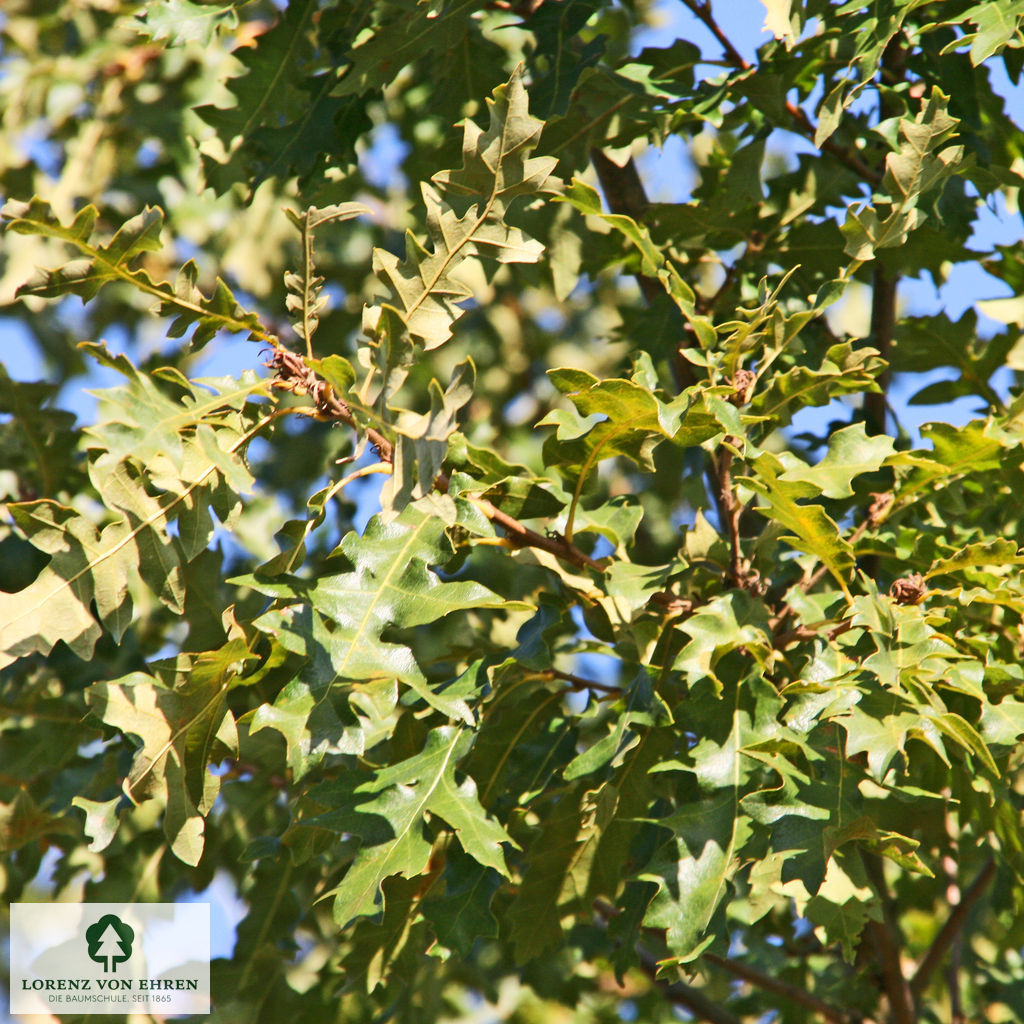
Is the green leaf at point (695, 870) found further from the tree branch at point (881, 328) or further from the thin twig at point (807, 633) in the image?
the tree branch at point (881, 328)

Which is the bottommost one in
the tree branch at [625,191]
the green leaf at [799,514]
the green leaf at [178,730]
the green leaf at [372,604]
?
the green leaf at [178,730]

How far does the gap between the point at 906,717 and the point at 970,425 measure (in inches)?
20.4

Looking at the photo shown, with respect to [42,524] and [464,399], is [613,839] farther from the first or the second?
[42,524]

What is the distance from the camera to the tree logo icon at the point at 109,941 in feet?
6.72

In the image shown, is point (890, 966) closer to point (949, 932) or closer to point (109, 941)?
point (949, 932)

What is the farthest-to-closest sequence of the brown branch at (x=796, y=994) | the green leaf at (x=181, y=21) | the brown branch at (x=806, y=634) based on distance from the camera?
the brown branch at (x=796, y=994) → the green leaf at (x=181, y=21) → the brown branch at (x=806, y=634)

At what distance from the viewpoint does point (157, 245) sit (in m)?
1.30

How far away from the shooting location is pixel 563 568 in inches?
59.7

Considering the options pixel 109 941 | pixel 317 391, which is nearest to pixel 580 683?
pixel 317 391

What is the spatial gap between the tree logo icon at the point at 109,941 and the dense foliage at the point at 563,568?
0.25ft

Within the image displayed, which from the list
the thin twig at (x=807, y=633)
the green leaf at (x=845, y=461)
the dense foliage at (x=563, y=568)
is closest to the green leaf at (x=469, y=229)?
the dense foliage at (x=563, y=568)

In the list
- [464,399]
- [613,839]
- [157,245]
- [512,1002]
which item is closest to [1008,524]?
[613,839]

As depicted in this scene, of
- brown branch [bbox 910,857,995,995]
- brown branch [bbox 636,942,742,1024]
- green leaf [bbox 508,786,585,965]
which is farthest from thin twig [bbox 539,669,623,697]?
brown branch [bbox 910,857,995,995]

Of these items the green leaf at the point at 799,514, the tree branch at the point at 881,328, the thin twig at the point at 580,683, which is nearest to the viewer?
the green leaf at the point at 799,514
